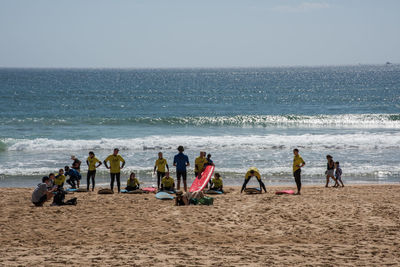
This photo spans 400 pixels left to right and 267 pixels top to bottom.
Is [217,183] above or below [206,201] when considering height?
above

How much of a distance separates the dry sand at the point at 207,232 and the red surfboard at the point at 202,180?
26.1 inches

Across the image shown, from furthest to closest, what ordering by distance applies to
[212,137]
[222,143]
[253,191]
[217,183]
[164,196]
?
[212,137]
[222,143]
[253,191]
[217,183]
[164,196]

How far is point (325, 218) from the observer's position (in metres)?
10.8

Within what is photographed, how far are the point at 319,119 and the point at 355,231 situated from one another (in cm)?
2973

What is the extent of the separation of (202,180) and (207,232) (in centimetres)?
397

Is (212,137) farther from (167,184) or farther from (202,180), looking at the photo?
(202,180)

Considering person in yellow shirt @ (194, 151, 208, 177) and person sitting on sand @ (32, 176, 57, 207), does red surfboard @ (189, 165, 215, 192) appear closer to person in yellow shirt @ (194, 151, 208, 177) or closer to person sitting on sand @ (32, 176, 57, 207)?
person in yellow shirt @ (194, 151, 208, 177)

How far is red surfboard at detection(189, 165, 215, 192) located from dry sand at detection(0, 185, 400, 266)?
66 centimetres

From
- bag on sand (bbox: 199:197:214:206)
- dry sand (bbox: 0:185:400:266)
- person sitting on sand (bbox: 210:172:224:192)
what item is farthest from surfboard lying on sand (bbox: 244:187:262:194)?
bag on sand (bbox: 199:197:214:206)

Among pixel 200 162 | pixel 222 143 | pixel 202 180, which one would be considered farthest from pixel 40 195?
pixel 222 143

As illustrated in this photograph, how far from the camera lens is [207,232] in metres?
9.84

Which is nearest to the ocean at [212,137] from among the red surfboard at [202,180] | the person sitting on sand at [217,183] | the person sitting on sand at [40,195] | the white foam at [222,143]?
the white foam at [222,143]

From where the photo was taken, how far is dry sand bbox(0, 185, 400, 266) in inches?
324

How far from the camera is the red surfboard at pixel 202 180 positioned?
1305cm
